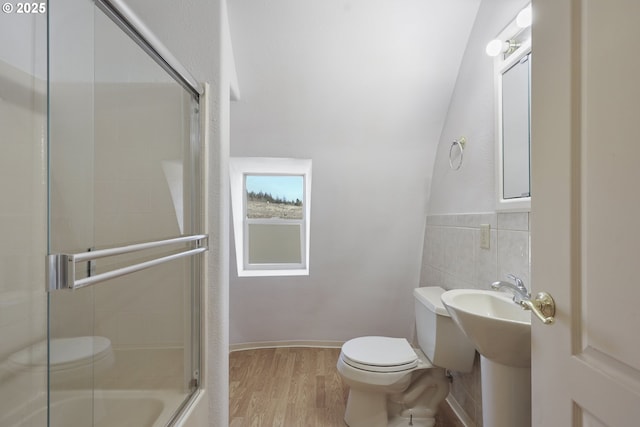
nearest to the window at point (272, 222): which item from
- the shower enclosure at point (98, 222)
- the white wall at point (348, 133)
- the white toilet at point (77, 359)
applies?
the white wall at point (348, 133)

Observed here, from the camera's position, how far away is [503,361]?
1.05 meters

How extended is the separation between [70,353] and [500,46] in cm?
194

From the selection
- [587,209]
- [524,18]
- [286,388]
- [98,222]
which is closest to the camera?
[587,209]

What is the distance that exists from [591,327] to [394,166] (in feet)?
5.87

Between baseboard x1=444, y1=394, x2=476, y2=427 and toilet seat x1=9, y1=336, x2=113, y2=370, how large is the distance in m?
1.77

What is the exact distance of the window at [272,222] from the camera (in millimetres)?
2707

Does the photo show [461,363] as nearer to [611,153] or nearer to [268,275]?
[611,153]

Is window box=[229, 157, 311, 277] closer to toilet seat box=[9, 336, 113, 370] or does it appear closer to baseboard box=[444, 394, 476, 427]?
baseboard box=[444, 394, 476, 427]

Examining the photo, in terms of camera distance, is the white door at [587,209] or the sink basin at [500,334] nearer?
the white door at [587,209]

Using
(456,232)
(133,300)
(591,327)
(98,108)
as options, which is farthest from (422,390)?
(98,108)

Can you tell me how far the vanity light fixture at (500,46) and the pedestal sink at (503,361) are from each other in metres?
1.10

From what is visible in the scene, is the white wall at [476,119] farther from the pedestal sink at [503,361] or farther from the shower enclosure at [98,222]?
the shower enclosure at [98,222]

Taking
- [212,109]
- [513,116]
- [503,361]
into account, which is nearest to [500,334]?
[503,361]

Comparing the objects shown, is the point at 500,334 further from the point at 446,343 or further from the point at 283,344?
the point at 283,344
